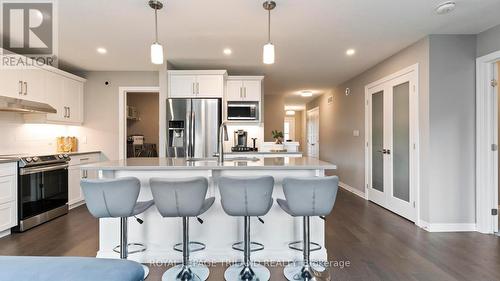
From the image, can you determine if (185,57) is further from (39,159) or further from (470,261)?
(470,261)

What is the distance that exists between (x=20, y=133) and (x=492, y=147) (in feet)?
21.1

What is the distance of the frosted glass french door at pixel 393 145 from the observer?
3898 mm

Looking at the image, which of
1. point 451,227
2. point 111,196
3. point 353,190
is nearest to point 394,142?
point 451,227

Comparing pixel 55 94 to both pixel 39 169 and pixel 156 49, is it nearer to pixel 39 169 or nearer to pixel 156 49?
pixel 39 169

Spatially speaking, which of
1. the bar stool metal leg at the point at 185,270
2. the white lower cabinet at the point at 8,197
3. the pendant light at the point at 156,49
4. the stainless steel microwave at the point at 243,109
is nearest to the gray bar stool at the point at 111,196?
the bar stool metal leg at the point at 185,270

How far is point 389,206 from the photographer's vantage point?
4.44 m

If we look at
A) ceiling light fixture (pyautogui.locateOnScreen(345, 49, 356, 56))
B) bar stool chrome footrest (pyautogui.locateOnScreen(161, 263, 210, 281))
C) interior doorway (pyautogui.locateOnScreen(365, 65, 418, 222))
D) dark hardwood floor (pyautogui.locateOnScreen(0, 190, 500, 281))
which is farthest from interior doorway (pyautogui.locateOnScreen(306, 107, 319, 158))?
→ bar stool chrome footrest (pyautogui.locateOnScreen(161, 263, 210, 281))

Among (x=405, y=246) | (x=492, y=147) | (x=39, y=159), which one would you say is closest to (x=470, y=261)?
(x=405, y=246)

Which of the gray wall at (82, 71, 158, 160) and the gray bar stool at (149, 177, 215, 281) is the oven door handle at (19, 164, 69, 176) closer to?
the gray wall at (82, 71, 158, 160)

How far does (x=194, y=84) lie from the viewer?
15.6ft

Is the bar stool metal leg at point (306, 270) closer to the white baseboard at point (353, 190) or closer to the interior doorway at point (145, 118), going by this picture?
the white baseboard at point (353, 190)

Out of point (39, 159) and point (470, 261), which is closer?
point (470, 261)

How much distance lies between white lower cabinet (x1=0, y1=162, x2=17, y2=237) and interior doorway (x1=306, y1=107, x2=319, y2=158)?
26.0ft

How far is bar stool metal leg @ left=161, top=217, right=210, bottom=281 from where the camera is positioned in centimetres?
218
